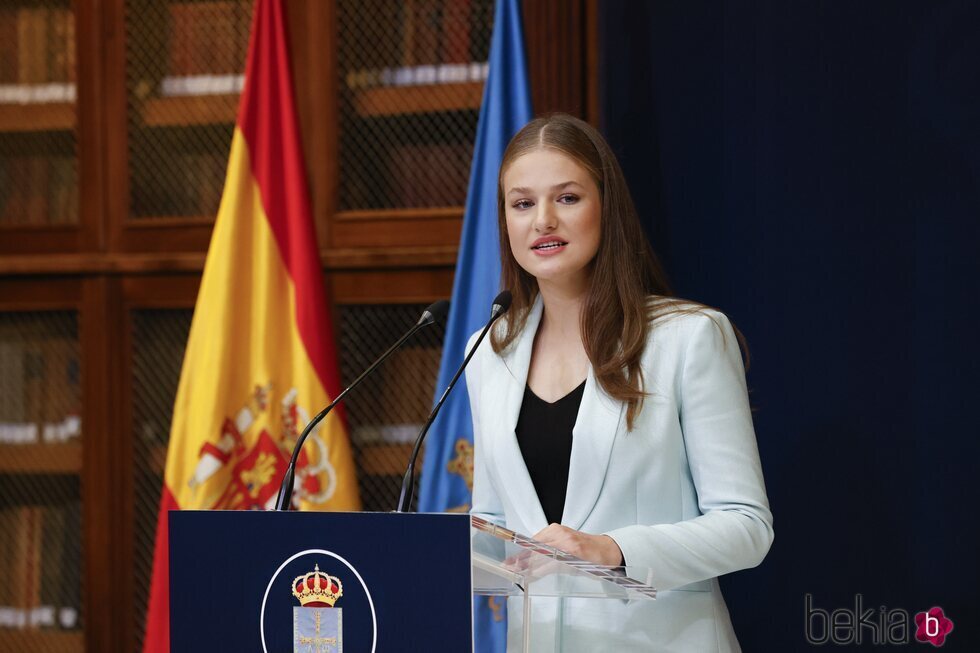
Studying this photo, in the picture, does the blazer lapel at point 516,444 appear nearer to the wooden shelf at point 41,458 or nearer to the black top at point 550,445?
the black top at point 550,445

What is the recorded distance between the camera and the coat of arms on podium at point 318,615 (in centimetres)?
120

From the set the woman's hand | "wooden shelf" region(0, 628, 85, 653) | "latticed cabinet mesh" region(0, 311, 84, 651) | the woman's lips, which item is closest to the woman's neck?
the woman's lips

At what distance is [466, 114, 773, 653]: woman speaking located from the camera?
1598 mm

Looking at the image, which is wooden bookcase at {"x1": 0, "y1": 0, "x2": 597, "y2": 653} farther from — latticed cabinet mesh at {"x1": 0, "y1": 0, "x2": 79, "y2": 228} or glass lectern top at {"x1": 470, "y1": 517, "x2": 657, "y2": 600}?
glass lectern top at {"x1": 470, "y1": 517, "x2": 657, "y2": 600}

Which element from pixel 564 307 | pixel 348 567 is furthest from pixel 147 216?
pixel 348 567

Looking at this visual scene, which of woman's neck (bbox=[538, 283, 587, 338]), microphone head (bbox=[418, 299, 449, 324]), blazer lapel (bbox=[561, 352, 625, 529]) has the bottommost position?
blazer lapel (bbox=[561, 352, 625, 529])

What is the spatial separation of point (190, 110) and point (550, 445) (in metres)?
1.98

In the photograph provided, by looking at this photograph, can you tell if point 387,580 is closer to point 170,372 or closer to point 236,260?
point 236,260

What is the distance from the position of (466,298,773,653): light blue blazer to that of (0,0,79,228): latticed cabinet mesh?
2186 mm

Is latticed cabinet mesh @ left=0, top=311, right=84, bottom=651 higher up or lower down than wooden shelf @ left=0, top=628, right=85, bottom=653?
higher up

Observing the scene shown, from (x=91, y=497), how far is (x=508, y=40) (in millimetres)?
1938

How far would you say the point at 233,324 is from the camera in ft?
9.23

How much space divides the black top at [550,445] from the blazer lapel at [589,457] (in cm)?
5

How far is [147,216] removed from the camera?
3.16 m
